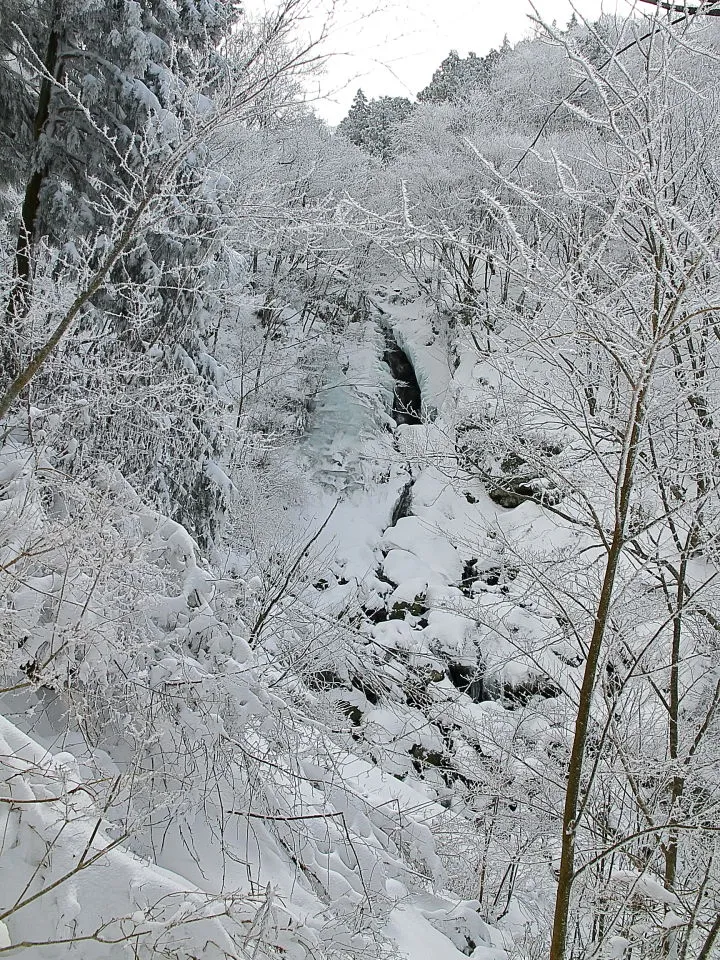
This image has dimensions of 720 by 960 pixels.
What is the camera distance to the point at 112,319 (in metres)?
7.09

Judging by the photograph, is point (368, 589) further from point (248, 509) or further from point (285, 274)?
point (285, 274)

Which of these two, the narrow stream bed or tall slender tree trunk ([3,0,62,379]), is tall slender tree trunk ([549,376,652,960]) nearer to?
tall slender tree trunk ([3,0,62,379])

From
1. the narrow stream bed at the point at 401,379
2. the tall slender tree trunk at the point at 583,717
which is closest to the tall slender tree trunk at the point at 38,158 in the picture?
the tall slender tree trunk at the point at 583,717

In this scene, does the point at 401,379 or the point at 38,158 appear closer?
the point at 38,158

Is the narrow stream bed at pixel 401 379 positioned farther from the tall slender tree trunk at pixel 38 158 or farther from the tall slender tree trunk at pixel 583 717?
the tall slender tree trunk at pixel 583 717

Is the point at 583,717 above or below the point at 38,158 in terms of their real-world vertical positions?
below

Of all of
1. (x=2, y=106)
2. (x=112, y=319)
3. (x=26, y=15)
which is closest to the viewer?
(x=26, y=15)

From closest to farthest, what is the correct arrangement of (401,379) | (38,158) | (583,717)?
(583,717) < (38,158) < (401,379)

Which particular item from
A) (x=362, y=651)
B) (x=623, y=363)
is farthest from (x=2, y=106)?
(x=623, y=363)

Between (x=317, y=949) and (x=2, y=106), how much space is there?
25.3 ft

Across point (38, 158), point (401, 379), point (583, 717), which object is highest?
point (38, 158)

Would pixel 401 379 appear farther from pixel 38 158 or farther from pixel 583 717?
pixel 583 717

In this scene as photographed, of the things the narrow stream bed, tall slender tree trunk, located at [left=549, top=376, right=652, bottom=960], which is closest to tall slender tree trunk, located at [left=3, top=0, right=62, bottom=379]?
tall slender tree trunk, located at [left=549, top=376, right=652, bottom=960]

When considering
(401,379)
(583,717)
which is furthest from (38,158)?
(401,379)
